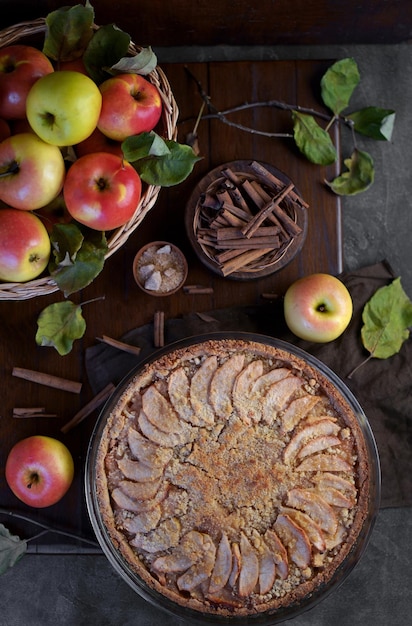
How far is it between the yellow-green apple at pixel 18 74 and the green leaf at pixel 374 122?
3.46 feet

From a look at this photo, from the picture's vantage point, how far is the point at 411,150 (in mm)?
2342

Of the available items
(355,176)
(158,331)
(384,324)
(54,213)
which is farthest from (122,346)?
(355,176)

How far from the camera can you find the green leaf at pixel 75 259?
5.57 ft

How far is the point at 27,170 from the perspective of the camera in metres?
1.61

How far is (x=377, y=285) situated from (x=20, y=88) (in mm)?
1245

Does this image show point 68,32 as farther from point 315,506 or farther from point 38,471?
point 315,506

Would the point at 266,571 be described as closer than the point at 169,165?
No

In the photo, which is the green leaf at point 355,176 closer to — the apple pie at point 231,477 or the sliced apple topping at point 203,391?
the apple pie at point 231,477

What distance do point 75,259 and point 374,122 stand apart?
3.81ft

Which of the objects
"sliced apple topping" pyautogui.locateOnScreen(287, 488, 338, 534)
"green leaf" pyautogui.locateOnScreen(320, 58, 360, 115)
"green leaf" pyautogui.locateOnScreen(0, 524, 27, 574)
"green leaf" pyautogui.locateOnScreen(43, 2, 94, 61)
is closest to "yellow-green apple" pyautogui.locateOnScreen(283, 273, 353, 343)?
"sliced apple topping" pyautogui.locateOnScreen(287, 488, 338, 534)

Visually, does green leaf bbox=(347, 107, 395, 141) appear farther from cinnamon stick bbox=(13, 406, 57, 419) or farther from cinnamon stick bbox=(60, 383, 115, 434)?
cinnamon stick bbox=(13, 406, 57, 419)

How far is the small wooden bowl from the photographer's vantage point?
206 centimetres

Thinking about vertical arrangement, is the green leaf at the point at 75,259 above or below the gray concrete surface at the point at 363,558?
above

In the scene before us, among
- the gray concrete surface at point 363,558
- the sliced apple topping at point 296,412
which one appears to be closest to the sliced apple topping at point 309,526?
the sliced apple topping at point 296,412
